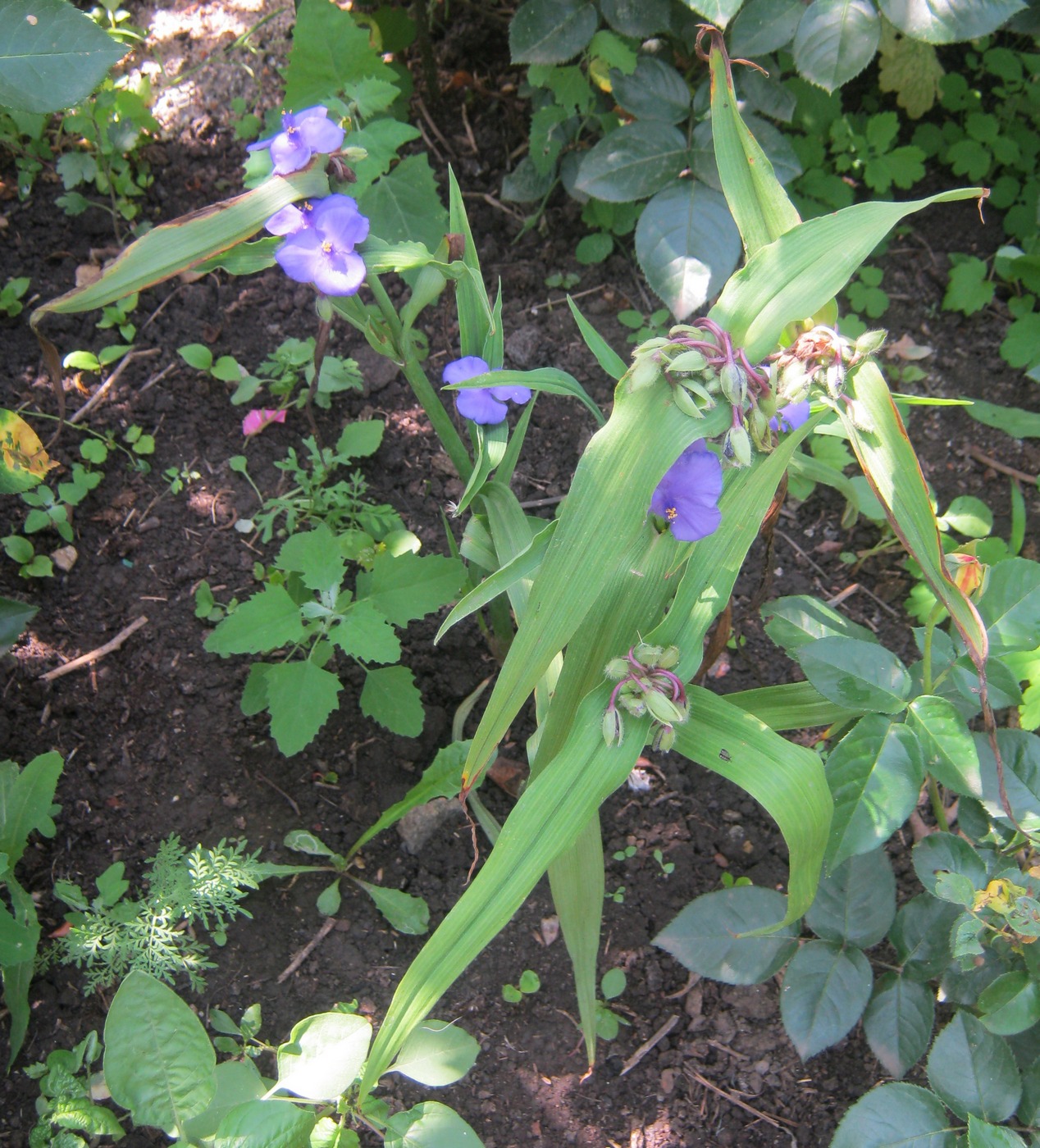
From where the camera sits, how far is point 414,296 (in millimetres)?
1058

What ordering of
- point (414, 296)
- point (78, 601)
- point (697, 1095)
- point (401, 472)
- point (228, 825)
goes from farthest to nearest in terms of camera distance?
point (401, 472), point (78, 601), point (228, 825), point (697, 1095), point (414, 296)

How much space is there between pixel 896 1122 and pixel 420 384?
107cm

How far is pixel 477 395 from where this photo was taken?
1.09 meters

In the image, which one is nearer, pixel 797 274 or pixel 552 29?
pixel 797 274

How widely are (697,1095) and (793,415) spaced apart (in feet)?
3.28

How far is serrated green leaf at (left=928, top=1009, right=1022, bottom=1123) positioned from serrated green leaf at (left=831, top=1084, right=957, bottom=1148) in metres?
0.02

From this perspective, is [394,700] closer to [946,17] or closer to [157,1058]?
[157,1058]

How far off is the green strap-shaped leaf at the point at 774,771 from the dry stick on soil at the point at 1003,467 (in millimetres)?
1194

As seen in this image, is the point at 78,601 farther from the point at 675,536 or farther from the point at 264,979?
the point at 675,536

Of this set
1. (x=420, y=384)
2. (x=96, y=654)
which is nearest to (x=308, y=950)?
(x=96, y=654)

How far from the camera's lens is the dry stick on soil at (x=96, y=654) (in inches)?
57.1

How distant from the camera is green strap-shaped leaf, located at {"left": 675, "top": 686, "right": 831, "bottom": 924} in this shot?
0.80m


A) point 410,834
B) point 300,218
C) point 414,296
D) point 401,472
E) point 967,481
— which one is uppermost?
point 300,218

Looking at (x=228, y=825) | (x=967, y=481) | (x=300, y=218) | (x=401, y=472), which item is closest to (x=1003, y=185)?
(x=967, y=481)
